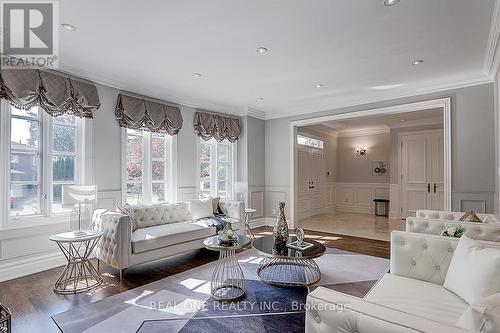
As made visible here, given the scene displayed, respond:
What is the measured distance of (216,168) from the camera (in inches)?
239

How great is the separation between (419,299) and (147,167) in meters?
4.39

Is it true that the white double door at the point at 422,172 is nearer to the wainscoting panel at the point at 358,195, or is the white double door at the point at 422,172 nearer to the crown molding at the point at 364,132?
the crown molding at the point at 364,132

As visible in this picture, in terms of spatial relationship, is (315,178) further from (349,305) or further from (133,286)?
(349,305)

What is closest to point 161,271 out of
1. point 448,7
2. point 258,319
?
point 258,319

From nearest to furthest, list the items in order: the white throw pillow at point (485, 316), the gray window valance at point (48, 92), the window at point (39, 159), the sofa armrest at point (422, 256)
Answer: the white throw pillow at point (485, 316), the sofa armrest at point (422, 256), the gray window valance at point (48, 92), the window at point (39, 159)

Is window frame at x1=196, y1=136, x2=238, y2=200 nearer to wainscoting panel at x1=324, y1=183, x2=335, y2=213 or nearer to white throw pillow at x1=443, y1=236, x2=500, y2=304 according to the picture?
wainscoting panel at x1=324, y1=183, x2=335, y2=213

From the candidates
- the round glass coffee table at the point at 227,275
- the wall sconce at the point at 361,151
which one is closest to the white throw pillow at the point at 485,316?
the round glass coffee table at the point at 227,275

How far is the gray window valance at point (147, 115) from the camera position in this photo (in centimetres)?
436

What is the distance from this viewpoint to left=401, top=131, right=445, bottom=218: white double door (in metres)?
7.03

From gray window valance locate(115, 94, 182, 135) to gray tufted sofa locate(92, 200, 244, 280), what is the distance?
1439 millimetres

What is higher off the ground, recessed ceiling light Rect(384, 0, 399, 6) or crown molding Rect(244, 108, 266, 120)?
recessed ceiling light Rect(384, 0, 399, 6)

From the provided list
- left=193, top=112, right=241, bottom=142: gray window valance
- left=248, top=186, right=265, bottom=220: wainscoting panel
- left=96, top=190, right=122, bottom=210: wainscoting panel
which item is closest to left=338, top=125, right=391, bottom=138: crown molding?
left=248, top=186, right=265, bottom=220: wainscoting panel

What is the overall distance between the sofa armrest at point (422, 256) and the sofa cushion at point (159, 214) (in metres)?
3.39

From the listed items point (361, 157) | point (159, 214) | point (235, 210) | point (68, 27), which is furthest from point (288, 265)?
point (361, 157)
